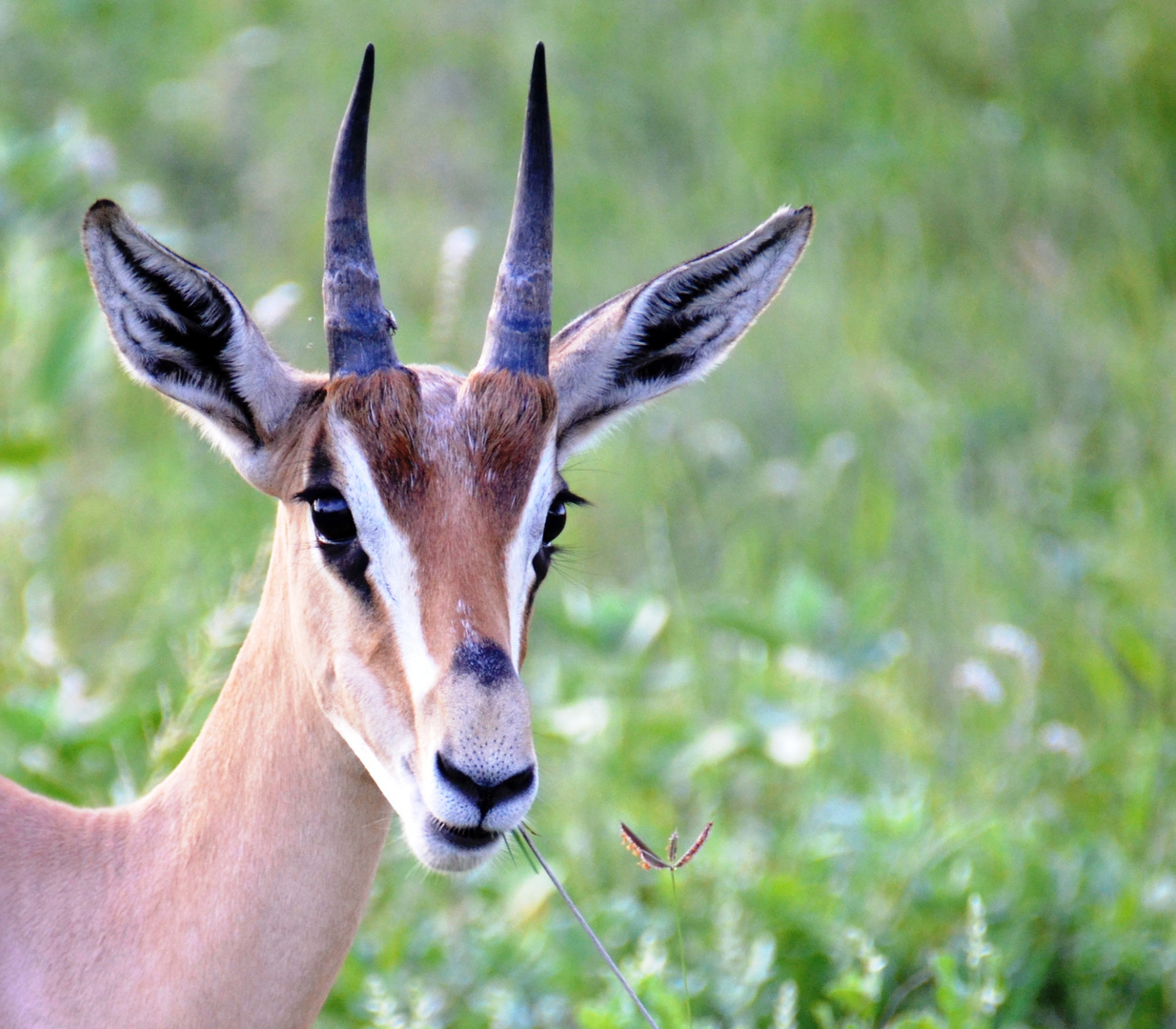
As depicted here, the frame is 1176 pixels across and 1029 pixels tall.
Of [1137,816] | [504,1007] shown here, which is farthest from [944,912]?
[504,1007]

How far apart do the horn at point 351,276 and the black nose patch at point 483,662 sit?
2.48ft

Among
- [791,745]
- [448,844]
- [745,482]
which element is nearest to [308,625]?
[448,844]

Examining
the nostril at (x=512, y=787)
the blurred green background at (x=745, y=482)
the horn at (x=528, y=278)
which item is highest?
the horn at (x=528, y=278)

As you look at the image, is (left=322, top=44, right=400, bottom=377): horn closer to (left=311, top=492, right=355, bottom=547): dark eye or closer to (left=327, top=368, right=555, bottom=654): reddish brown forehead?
(left=327, top=368, right=555, bottom=654): reddish brown forehead

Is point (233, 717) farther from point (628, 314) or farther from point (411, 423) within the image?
point (628, 314)

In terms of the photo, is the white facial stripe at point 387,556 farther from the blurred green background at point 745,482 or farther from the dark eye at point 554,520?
the blurred green background at point 745,482

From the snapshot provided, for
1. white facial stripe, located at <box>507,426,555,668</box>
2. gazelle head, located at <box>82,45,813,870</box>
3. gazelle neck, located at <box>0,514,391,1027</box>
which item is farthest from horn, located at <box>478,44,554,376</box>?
gazelle neck, located at <box>0,514,391,1027</box>

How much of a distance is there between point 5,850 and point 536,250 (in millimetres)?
1869

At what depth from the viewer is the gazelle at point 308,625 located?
3.15 m

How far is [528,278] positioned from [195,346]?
2.61 feet

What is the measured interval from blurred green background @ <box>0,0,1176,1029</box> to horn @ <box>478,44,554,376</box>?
1593 mm

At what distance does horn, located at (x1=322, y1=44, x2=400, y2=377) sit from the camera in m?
3.33

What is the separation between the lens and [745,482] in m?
8.31

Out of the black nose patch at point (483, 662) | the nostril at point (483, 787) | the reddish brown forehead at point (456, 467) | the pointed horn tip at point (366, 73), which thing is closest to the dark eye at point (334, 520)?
the reddish brown forehead at point (456, 467)
